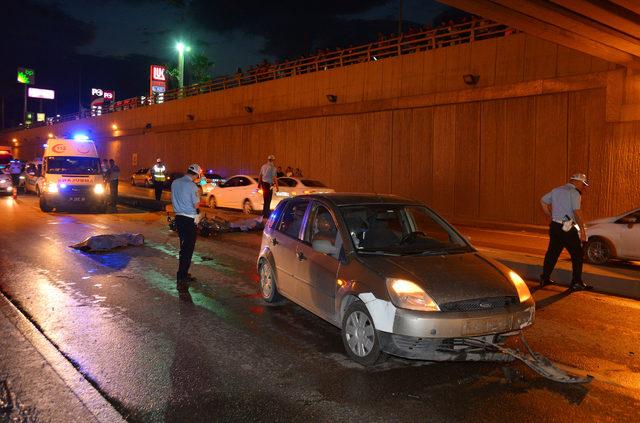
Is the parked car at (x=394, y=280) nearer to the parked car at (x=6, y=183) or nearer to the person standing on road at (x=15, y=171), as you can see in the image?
the parked car at (x=6, y=183)

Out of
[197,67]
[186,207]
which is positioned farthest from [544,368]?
[197,67]

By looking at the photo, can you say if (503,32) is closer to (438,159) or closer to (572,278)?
(438,159)

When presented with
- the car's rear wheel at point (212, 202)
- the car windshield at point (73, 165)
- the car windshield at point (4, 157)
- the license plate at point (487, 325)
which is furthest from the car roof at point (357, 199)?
the car windshield at point (4, 157)

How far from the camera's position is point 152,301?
7.52 m

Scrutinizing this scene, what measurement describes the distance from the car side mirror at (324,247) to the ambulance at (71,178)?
16.3m


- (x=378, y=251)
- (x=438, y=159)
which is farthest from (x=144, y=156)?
(x=378, y=251)

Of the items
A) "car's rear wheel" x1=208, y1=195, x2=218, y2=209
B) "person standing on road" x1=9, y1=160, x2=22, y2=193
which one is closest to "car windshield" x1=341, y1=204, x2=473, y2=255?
"car's rear wheel" x1=208, y1=195, x2=218, y2=209

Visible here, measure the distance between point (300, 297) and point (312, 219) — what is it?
877 millimetres

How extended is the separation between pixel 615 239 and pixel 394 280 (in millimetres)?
7374

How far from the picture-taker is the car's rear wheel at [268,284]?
7166 mm

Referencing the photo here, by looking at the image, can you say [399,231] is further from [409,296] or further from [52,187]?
[52,187]

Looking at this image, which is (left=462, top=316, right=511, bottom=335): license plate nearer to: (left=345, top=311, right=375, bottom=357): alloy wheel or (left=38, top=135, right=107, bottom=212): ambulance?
(left=345, top=311, right=375, bottom=357): alloy wheel

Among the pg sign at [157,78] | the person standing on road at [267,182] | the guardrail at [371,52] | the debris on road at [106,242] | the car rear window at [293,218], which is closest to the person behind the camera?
the car rear window at [293,218]

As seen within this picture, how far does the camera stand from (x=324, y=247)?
5.52 metres
